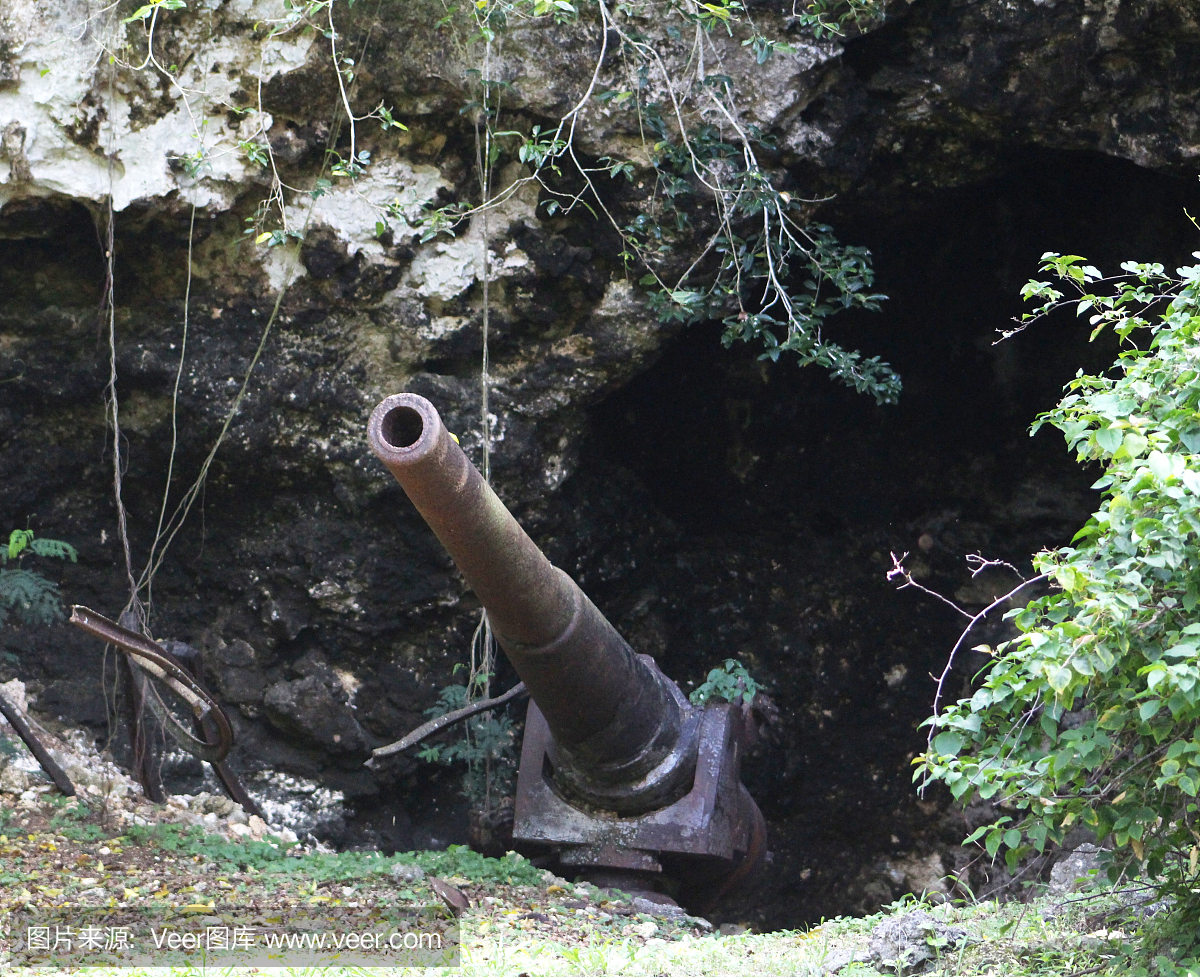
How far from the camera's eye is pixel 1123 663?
2188mm

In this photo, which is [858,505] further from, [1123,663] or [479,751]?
[1123,663]

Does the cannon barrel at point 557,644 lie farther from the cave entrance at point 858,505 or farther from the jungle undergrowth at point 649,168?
the cave entrance at point 858,505

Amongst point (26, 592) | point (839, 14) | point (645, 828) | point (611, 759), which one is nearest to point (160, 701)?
point (26, 592)

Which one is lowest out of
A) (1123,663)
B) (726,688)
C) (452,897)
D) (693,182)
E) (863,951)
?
(863,951)

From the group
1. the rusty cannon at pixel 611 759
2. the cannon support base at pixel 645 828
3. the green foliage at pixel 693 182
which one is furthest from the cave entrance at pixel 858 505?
the cannon support base at pixel 645 828

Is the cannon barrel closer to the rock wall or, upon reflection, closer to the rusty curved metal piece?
the rusty curved metal piece

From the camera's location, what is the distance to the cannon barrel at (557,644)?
3.03 m

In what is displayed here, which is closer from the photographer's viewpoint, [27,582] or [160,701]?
[160,701]

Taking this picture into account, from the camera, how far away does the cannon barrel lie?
3033 millimetres

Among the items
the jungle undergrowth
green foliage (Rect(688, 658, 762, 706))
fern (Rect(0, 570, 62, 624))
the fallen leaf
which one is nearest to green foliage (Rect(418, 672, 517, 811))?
the jungle undergrowth

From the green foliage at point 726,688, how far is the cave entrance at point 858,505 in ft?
4.14

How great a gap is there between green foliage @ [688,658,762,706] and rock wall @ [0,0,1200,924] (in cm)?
115

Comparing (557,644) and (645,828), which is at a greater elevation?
(557,644)

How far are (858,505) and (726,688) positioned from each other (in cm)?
236
